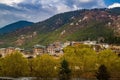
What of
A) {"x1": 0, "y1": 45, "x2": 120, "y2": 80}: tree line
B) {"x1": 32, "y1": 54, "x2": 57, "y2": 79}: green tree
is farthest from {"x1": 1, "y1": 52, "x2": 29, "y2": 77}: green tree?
{"x1": 32, "y1": 54, "x2": 57, "y2": 79}: green tree

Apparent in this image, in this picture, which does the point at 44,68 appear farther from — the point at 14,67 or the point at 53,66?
the point at 14,67

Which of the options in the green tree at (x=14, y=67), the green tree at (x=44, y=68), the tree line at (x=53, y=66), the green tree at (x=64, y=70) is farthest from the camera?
the green tree at (x=14, y=67)

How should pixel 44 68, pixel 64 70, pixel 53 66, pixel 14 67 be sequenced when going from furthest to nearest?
pixel 53 66 → pixel 14 67 → pixel 44 68 → pixel 64 70

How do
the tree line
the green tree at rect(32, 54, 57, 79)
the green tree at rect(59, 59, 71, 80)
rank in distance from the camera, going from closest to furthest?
1. the green tree at rect(59, 59, 71, 80)
2. the green tree at rect(32, 54, 57, 79)
3. the tree line

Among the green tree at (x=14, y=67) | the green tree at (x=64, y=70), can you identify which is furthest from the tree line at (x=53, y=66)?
the green tree at (x=64, y=70)

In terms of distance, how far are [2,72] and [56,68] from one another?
2671 centimetres

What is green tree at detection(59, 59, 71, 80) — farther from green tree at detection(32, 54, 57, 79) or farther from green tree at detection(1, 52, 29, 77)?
green tree at detection(1, 52, 29, 77)


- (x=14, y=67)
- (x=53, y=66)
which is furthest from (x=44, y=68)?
(x=14, y=67)

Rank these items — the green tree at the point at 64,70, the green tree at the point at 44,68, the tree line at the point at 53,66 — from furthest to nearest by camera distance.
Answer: the tree line at the point at 53,66
the green tree at the point at 44,68
the green tree at the point at 64,70

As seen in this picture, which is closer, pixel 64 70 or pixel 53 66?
pixel 64 70

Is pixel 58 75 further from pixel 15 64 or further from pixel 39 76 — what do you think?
pixel 15 64

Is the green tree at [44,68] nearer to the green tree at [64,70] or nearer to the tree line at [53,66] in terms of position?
the tree line at [53,66]

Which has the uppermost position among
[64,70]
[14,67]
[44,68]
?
[14,67]

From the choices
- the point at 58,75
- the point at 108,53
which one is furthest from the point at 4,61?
the point at 108,53
